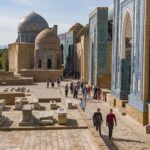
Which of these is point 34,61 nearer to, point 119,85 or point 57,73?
point 57,73

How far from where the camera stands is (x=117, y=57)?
2091 centimetres

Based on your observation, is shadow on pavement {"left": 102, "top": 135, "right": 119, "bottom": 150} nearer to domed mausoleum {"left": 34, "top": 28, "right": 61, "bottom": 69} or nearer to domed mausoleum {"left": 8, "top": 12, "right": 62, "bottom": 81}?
domed mausoleum {"left": 8, "top": 12, "right": 62, "bottom": 81}

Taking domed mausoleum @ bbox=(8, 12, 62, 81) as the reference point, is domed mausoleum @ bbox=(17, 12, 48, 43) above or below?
above

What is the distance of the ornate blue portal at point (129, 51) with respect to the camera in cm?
1600

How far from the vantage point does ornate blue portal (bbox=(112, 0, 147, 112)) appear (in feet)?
52.5

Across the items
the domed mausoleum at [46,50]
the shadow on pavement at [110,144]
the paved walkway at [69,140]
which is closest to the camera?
the paved walkway at [69,140]

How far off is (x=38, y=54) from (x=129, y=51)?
2669 centimetres

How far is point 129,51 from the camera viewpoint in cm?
1998

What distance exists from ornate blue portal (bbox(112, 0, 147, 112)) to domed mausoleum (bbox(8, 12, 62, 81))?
19.5 metres

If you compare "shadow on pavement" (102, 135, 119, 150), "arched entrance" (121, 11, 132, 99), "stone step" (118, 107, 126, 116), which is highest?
"arched entrance" (121, 11, 132, 99)

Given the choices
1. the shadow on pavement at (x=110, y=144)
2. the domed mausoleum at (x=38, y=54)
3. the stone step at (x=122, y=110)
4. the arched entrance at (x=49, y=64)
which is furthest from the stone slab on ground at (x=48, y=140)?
the arched entrance at (x=49, y=64)

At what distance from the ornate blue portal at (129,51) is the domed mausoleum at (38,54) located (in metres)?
19.5

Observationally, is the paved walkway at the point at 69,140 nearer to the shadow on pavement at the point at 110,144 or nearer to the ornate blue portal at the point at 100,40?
the shadow on pavement at the point at 110,144

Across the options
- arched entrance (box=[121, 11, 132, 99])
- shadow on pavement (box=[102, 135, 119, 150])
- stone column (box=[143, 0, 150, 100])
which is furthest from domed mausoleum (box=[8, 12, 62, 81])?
shadow on pavement (box=[102, 135, 119, 150])
